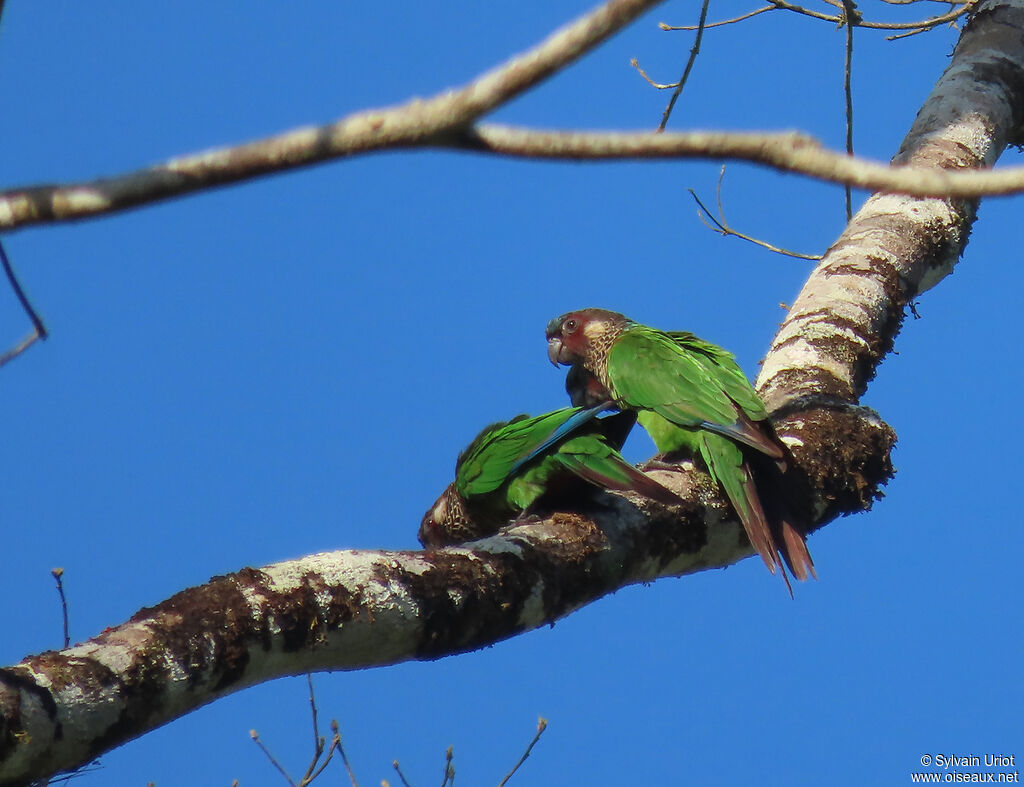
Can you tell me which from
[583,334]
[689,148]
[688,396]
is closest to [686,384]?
[688,396]

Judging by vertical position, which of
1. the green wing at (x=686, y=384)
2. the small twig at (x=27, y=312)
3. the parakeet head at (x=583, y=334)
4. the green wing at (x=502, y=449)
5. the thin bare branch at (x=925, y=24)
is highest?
the thin bare branch at (x=925, y=24)

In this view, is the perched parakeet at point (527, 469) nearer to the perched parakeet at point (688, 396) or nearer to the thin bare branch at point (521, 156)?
the perched parakeet at point (688, 396)

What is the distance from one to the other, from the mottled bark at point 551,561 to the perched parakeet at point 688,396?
0.11 m

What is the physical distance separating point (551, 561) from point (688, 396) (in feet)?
5.61

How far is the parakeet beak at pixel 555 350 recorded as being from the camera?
19.9 feet

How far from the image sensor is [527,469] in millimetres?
4070

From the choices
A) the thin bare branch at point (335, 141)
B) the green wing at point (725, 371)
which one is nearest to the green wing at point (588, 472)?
the green wing at point (725, 371)

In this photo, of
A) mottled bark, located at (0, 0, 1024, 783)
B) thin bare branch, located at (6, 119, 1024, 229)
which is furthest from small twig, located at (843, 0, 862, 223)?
thin bare branch, located at (6, 119, 1024, 229)

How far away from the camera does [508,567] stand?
287 cm

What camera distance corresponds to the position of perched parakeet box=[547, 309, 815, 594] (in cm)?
371

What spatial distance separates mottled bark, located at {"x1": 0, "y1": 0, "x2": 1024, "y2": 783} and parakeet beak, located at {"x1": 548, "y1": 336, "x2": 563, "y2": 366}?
5.83ft

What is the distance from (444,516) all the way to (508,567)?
181cm

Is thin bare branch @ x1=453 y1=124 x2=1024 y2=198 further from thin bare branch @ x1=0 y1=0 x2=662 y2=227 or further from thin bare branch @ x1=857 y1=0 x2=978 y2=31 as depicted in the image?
thin bare branch @ x1=857 y1=0 x2=978 y2=31

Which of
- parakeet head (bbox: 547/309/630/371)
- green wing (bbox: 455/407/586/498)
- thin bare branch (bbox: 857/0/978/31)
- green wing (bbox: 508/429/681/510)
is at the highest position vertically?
thin bare branch (bbox: 857/0/978/31)
